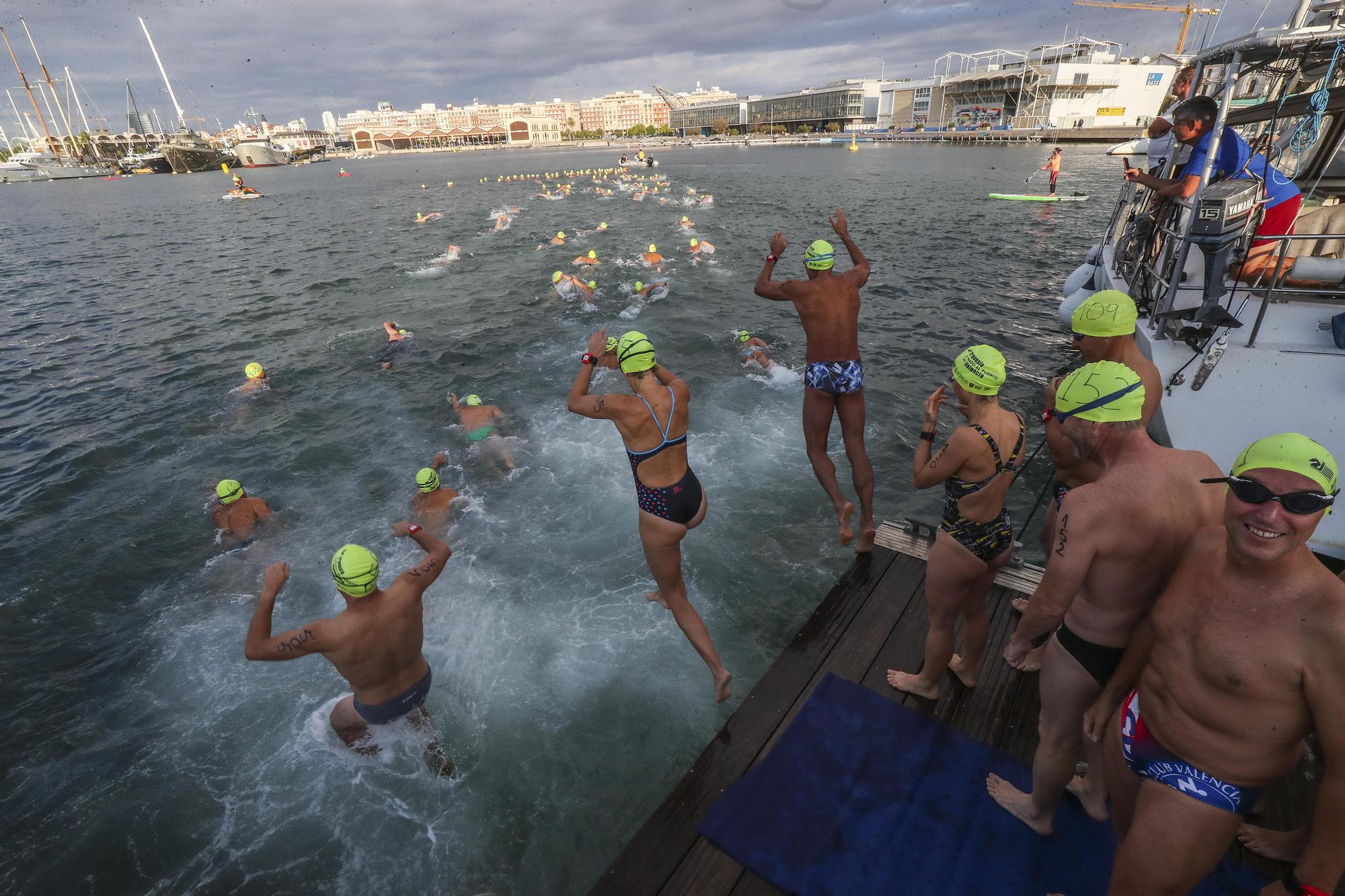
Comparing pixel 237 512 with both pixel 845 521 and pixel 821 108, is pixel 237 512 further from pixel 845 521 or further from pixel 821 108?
pixel 821 108

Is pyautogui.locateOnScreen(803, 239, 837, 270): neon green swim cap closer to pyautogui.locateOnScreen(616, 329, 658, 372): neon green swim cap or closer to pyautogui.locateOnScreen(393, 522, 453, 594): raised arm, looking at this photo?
pyautogui.locateOnScreen(616, 329, 658, 372): neon green swim cap

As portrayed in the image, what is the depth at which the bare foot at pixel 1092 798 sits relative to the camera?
3.31 meters

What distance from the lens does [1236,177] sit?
6.34 m

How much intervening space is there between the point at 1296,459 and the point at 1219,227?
5.46 meters

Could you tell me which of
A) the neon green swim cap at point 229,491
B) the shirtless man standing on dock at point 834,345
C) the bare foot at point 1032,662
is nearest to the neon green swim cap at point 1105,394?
→ the bare foot at point 1032,662

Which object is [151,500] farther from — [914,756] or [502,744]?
[914,756]

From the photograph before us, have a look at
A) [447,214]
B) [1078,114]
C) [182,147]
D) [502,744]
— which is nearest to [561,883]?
[502,744]

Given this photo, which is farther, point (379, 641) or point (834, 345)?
point (834, 345)

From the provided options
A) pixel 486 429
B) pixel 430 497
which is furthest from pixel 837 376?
pixel 486 429

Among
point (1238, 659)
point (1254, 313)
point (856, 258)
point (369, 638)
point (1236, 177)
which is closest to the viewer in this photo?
point (1238, 659)

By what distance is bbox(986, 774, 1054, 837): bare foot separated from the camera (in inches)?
129

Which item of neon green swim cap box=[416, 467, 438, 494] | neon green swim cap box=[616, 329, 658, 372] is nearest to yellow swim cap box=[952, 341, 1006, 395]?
neon green swim cap box=[616, 329, 658, 372]

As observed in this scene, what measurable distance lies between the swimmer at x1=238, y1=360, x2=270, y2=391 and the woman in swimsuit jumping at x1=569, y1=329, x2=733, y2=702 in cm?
1200

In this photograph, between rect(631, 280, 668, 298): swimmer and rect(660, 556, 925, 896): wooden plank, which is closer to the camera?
rect(660, 556, 925, 896): wooden plank
